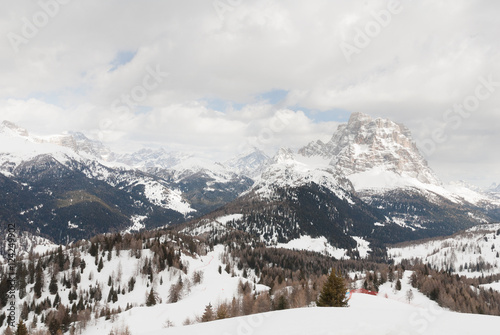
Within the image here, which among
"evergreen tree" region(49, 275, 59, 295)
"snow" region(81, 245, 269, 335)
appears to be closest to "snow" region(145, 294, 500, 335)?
"snow" region(81, 245, 269, 335)

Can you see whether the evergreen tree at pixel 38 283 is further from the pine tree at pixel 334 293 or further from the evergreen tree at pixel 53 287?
the pine tree at pixel 334 293

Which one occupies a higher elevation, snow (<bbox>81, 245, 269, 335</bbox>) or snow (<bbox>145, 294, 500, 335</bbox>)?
snow (<bbox>145, 294, 500, 335</bbox>)

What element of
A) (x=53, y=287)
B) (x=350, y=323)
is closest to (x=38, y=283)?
(x=53, y=287)

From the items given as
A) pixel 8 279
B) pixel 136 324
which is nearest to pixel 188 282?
pixel 136 324

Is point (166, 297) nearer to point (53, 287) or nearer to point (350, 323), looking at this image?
point (53, 287)

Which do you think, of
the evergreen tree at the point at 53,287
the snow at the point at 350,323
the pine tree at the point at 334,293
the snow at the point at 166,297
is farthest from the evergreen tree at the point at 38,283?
the snow at the point at 350,323

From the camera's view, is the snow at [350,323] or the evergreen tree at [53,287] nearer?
the snow at [350,323]

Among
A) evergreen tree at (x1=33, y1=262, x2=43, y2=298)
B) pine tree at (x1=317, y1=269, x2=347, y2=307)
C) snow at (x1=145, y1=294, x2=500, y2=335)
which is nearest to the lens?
snow at (x1=145, y1=294, x2=500, y2=335)

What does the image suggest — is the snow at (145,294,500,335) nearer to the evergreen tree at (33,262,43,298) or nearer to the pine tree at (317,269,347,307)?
the pine tree at (317,269,347,307)

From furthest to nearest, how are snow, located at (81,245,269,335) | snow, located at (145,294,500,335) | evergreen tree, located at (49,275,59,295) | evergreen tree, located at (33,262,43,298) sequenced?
evergreen tree, located at (49,275,59,295), evergreen tree, located at (33,262,43,298), snow, located at (81,245,269,335), snow, located at (145,294,500,335)

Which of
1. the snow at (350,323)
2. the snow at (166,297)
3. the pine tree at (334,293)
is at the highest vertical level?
the snow at (350,323)

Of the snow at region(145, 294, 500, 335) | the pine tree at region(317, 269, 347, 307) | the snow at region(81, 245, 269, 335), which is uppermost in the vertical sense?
the snow at region(145, 294, 500, 335)

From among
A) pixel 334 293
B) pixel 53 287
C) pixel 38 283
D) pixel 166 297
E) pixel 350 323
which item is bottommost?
pixel 166 297

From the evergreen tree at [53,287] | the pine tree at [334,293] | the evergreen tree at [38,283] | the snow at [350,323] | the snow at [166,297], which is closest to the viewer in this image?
the snow at [350,323]
